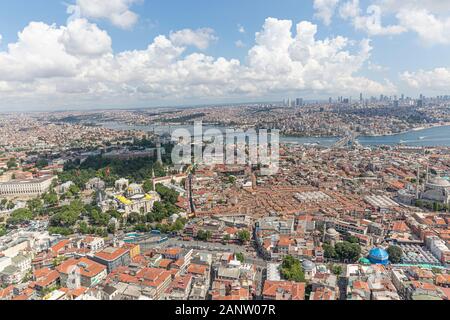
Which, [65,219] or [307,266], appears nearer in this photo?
[307,266]

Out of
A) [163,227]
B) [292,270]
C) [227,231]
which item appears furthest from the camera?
[163,227]

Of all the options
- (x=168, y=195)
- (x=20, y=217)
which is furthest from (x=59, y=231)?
(x=168, y=195)

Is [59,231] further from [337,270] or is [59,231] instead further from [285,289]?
[337,270]

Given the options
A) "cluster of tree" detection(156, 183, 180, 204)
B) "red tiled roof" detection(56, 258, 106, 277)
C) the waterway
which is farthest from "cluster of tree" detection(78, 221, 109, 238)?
the waterway

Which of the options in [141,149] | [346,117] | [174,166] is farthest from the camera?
[346,117]
